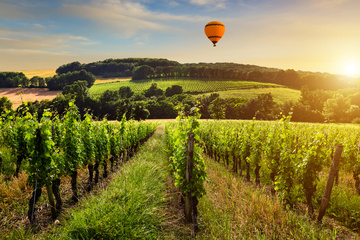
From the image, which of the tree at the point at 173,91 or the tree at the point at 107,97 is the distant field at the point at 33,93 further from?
the tree at the point at 173,91

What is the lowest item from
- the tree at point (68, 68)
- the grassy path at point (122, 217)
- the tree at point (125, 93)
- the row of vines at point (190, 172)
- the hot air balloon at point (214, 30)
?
the grassy path at point (122, 217)

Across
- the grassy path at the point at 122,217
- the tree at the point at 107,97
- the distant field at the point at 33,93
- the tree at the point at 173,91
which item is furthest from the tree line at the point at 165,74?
the grassy path at the point at 122,217

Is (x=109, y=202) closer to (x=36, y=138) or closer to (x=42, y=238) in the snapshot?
(x=42, y=238)

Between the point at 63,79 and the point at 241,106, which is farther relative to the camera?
the point at 63,79

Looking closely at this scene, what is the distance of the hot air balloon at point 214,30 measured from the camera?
55.1 ft

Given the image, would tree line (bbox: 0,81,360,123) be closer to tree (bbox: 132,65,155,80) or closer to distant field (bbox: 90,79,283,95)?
distant field (bbox: 90,79,283,95)

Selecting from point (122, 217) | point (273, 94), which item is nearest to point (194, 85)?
point (273, 94)

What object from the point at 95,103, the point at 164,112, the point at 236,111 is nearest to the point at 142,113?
the point at 164,112

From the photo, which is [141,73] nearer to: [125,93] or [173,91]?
[125,93]

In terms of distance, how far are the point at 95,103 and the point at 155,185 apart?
62490mm

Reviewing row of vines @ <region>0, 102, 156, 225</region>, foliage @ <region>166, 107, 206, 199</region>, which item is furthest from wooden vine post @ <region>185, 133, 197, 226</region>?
row of vines @ <region>0, 102, 156, 225</region>

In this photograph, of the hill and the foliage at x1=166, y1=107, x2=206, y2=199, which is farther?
the hill

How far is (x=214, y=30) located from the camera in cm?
1681

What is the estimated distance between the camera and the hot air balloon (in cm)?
1678
